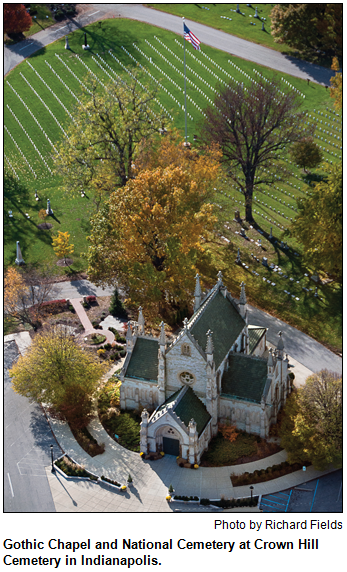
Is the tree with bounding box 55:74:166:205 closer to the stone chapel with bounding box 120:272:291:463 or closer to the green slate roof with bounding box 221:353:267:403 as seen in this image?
the stone chapel with bounding box 120:272:291:463

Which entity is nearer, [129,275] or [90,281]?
[129,275]

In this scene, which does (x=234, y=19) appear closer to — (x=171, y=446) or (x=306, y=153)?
(x=306, y=153)

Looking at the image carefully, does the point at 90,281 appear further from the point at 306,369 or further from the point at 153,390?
the point at 306,369

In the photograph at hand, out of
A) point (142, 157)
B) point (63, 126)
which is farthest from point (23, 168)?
point (142, 157)

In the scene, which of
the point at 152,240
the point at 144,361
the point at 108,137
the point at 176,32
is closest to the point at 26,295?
the point at 152,240

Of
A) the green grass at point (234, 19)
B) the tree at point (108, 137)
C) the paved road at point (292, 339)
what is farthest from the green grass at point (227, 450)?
the green grass at point (234, 19)
